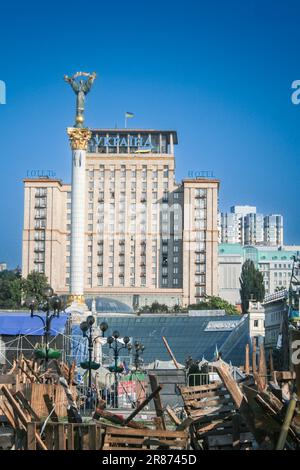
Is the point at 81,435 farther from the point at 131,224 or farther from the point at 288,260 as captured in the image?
the point at 288,260

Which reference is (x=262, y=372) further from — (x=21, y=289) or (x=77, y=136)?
(x=21, y=289)

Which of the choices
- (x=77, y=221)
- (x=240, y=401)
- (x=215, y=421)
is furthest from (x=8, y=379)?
(x=77, y=221)

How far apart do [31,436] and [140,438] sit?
1565 millimetres

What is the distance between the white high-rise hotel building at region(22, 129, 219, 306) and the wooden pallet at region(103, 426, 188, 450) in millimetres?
106983

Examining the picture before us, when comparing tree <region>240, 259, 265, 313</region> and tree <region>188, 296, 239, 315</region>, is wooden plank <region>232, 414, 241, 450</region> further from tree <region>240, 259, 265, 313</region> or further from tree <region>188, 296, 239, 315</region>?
tree <region>240, 259, 265, 313</region>

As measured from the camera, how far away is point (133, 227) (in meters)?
124

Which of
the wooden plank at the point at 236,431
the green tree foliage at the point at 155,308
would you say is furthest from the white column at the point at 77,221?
the wooden plank at the point at 236,431

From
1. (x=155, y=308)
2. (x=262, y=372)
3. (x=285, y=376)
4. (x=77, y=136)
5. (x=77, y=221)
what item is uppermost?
(x=77, y=136)

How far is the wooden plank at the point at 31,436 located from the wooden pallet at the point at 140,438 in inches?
39.5

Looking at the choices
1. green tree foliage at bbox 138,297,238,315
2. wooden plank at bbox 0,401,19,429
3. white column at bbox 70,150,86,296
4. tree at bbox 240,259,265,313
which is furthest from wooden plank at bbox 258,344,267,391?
tree at bbox 240,259,265,313

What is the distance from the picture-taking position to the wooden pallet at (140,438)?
13336 millimetres

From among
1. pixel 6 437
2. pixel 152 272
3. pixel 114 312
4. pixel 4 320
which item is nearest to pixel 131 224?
pixel 152 272

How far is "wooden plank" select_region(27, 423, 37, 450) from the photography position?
13203 millimetres
